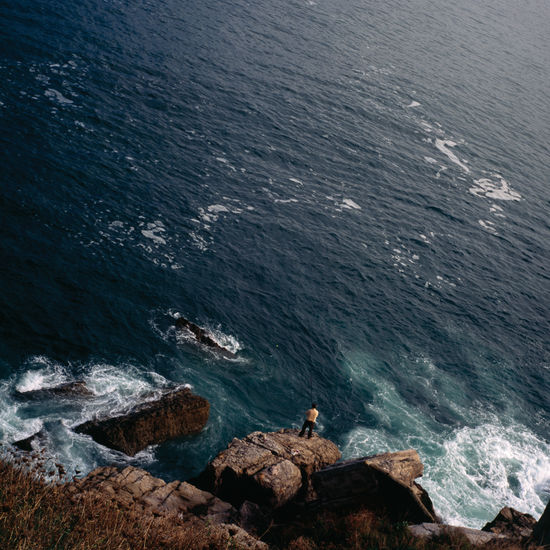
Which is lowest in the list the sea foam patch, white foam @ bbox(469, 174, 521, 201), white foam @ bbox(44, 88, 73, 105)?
the sea foam patch

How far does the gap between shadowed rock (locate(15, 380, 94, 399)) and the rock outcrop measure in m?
8.39

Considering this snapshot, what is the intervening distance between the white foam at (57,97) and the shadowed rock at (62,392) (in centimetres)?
4039

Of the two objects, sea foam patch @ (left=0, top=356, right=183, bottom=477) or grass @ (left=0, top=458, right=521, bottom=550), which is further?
sea foam patch @ (left=0, top=356, right=183, bottom=477)

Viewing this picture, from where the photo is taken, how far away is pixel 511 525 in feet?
98.3

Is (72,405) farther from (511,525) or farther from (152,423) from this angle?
(511,525)

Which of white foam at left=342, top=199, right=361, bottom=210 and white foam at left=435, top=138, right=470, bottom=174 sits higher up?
white foam at left=435, top=138, right=470, bottom=174

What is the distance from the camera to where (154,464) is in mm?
33500

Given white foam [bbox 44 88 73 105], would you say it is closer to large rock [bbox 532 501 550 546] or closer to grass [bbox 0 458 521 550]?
grass [bbox 0 458 521 550]

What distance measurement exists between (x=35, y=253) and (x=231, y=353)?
58.4 feet

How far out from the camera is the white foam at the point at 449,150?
269 feet

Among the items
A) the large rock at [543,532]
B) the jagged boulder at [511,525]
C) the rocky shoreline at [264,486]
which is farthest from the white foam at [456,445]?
the large rock at [543,532]

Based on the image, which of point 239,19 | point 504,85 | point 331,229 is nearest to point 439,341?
point 331,229

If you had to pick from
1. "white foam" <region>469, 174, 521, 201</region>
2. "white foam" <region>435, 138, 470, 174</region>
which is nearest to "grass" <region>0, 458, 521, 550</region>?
"white foam" <region>469, 174, 521, 201</region>

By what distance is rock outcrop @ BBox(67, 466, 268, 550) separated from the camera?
85.5 feet
